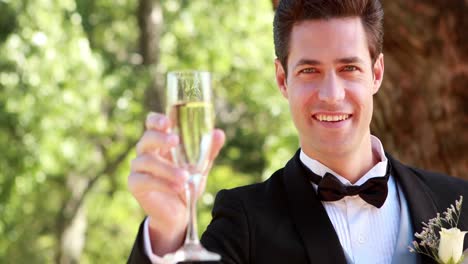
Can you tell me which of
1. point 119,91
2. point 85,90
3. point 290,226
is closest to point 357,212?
point 290,226

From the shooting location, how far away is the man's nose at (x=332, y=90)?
3182 millimetres

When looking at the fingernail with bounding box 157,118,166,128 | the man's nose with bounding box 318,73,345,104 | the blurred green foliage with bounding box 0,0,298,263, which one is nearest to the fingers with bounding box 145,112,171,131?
the fingernail with bounding box 157,118,166,128

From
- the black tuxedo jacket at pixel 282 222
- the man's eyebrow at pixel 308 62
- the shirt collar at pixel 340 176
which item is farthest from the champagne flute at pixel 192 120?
the shirt collar at pixel 340 176

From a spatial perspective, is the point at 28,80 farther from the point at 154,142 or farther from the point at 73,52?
the point at 154,142

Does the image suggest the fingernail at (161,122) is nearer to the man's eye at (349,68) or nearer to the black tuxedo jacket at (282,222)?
the black tuxedo jacket at (282,222)

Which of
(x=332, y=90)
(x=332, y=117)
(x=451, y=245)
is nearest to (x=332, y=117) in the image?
(x=332, y=117)

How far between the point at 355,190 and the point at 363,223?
123mm

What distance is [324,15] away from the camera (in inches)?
130

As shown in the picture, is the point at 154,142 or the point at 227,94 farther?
the point at 227,94

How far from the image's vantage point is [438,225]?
10.6ft

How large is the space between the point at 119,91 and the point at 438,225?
33.6ft

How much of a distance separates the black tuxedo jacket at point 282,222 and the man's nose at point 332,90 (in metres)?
0.39

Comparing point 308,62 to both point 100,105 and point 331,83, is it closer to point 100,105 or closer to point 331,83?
point 331,83

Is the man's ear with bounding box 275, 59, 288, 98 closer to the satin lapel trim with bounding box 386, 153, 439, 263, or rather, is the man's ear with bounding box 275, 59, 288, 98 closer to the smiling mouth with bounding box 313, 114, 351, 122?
the smiling mouth with bounding box 313, 114, 351, 122
